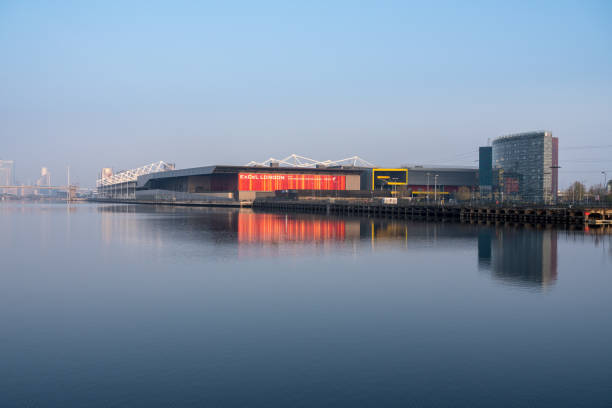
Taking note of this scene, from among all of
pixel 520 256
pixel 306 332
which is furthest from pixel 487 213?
pixel 306 332

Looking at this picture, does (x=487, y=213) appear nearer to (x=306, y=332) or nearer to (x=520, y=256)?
(x=520, y=256)

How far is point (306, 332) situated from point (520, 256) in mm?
22379

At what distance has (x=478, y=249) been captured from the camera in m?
37.0

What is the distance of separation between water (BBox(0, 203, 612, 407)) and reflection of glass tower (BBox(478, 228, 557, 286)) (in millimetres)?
262

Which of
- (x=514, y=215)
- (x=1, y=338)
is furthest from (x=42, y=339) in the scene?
(x=514, y=215)

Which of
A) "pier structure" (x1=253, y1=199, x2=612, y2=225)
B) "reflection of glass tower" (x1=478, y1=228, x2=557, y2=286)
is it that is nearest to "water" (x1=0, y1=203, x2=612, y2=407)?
"reflection of glass tower" (x1=478, y1=228, x2=557, y2=286)

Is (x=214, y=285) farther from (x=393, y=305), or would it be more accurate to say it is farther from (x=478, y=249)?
(x=478, y=249)

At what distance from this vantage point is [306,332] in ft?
48.9

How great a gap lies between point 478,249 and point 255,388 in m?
29.5

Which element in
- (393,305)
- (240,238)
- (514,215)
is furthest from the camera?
(514,215)

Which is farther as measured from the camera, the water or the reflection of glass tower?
the reflection of glass tower

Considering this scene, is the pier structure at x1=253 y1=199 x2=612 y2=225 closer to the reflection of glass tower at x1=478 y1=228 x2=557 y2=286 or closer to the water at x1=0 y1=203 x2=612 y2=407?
the reflection of glass tower at x1=478 y1=228 x2=557 y2=286

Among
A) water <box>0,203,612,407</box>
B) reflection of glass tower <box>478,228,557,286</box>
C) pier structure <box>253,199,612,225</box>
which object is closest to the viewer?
water <box>0,203,612,407</box>

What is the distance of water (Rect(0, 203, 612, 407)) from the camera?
10656 mm
